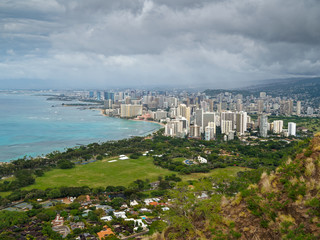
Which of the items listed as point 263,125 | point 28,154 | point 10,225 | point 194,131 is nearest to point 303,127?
point 263,125

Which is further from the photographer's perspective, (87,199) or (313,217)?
(87,199)

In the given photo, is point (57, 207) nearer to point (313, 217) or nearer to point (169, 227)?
point (169, 227)

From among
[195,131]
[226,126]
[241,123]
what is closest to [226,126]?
[226,126]

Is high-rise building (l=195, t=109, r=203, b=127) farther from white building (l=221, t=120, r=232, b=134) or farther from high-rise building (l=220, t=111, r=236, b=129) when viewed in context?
white building (l=221, t=120, r=232, b=134)

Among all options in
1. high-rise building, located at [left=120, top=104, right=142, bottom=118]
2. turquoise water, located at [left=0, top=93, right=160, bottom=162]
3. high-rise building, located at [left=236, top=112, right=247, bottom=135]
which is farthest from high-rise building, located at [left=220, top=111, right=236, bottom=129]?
high-rise building, located at [left=120, top=104, right=142, bottom=118]

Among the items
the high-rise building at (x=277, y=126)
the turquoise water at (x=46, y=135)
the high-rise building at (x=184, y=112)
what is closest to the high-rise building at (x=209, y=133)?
the high-rise building at (x=277, y=126)
